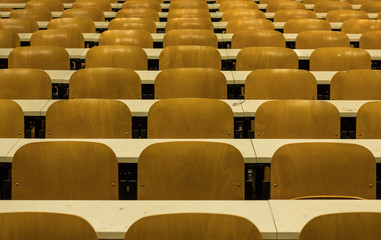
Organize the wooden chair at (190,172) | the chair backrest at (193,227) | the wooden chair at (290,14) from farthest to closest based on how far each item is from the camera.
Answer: the wooden chair at (290,14), the wooden chair at (190,172), the chair backrest at (193,227)

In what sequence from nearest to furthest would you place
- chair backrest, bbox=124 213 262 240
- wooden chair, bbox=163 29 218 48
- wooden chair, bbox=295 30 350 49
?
chair backrest, bbox=124 213 262 240 < wooden chair, bbox=163 29 218 48 < wooden chair, bbox=295 30 350 49

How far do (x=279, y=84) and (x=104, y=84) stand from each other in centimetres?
110

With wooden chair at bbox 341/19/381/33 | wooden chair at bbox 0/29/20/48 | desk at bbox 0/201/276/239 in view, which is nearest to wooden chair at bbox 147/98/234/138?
desk at bbox 0/201/276/239

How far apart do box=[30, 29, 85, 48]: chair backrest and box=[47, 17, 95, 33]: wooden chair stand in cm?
41

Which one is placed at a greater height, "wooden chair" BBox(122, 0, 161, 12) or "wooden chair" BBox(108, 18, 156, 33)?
"wooden chair" BBox(122, 0, 161, 12)

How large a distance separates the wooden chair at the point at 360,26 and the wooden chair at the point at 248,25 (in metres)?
0.74

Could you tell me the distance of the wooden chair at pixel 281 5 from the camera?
6.43 metres

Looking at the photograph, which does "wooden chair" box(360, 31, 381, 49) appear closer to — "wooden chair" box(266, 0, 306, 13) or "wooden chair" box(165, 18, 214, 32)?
"wooden chair" box(165, 18, 214, 32)

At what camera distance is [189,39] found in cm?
478

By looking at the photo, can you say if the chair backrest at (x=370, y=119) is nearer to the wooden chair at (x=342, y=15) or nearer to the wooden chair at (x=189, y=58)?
the wooden chair at (x=189, y=58)

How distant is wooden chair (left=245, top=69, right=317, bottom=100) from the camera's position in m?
3.59

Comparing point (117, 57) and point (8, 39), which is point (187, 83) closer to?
point (117, 57)

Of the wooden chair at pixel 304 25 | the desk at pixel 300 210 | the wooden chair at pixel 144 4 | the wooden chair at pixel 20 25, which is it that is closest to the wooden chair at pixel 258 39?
the wooden chair at pixel 304 25

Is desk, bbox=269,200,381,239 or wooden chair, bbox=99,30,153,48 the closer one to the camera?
desk, bbox=269,200,381,239
